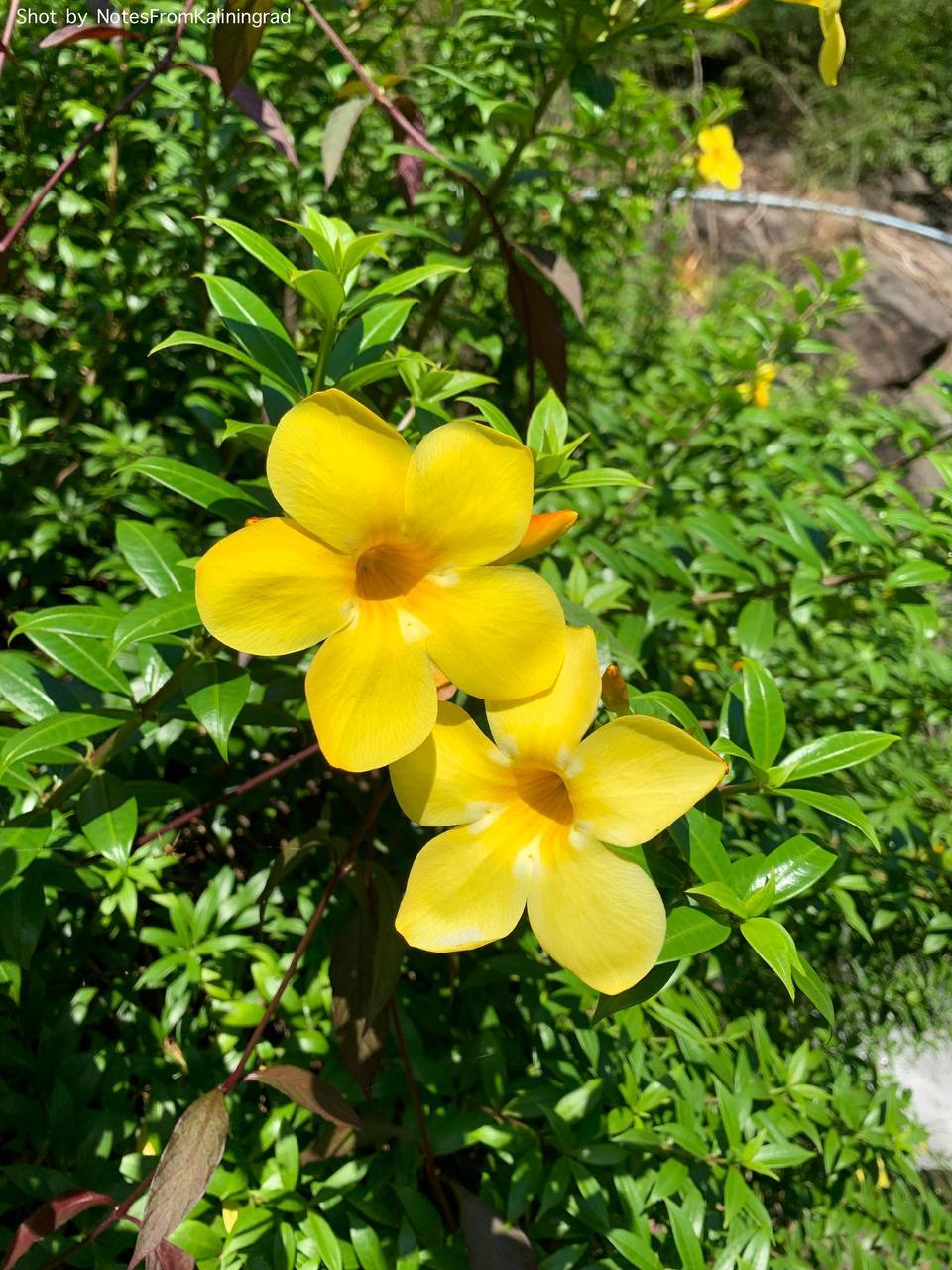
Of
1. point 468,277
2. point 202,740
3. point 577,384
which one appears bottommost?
point 202,740

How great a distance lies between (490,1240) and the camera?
1.15 m

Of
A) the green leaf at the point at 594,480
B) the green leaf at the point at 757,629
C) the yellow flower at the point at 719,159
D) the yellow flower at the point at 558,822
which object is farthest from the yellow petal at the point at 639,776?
the yellow flower at the point at 719,159

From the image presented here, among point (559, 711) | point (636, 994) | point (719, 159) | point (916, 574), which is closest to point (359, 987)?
point (636, 994)

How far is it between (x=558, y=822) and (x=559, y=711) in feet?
0.45

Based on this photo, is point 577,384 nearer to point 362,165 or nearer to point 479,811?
point 362,165

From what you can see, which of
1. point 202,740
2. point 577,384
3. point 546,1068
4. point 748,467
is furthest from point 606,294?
point 546,1068

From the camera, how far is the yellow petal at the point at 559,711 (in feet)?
2.52

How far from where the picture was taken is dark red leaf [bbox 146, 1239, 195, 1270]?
3.27 ft

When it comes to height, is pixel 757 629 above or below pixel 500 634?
below

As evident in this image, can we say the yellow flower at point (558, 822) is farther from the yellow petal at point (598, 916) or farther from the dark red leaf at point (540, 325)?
the dark red leaf at point (540, 325)

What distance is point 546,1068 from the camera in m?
1.48

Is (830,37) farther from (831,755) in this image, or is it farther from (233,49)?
(831,755)

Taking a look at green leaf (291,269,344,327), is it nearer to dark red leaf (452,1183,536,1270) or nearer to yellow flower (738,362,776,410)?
dark red leaf (452,1183,536,1270)

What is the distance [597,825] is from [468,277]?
1820mm
